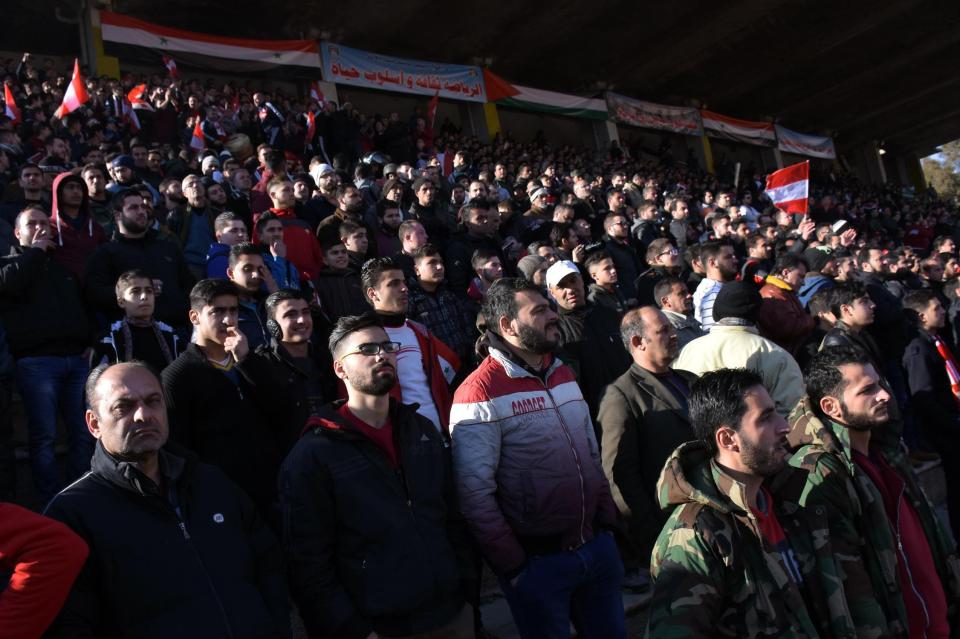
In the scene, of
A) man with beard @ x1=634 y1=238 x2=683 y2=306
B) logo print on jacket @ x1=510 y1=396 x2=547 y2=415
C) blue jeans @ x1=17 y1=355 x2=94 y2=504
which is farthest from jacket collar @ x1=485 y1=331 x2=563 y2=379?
man with beard @ x1=634 y1=238 x2=683 y2=306

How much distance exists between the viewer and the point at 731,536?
6.56 ft

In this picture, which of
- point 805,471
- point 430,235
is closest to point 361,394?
point 805,471

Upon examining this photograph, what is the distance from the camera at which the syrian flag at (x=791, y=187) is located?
11055mm

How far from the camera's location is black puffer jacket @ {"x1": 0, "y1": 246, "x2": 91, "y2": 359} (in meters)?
3.98

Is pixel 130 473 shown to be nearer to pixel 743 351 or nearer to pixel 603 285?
pixel 743 351

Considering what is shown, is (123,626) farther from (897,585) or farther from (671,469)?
(897,585)

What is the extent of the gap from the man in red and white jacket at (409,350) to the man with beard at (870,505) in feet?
5.32

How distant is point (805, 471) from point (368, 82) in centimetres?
1597

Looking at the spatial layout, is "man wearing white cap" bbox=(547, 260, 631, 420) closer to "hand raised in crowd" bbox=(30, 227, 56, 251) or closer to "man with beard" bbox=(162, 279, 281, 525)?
"man with beard" bbox=(162, 279, 281, 525)

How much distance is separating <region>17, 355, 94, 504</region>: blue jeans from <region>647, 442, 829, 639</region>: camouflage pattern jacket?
10.1 feet

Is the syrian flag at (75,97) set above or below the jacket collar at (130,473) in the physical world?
above

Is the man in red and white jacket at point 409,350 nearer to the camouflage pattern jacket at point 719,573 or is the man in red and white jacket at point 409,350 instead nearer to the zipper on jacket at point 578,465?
the zipper on jacket at point 578,465

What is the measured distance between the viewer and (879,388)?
2.63 metres

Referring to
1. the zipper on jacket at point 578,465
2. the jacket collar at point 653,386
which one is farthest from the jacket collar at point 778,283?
the zipper on jacket at point 578,465
